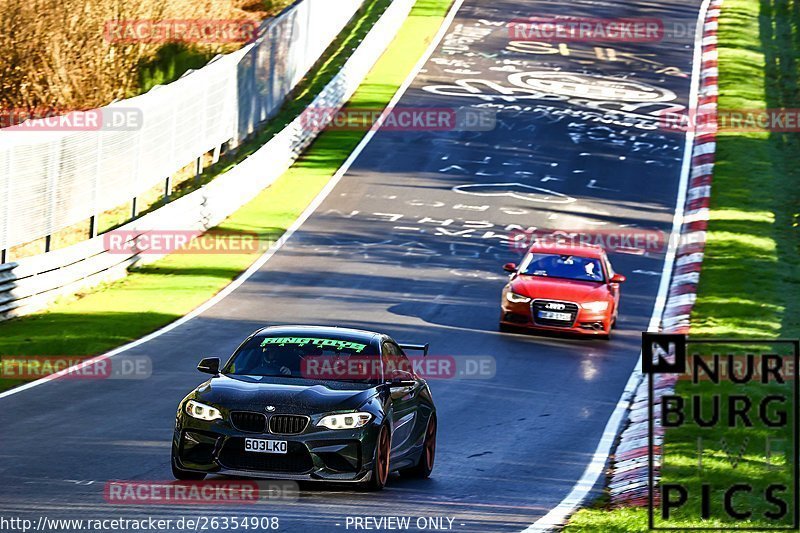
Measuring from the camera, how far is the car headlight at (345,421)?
1202 cm

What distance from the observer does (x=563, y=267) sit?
25.8 metres

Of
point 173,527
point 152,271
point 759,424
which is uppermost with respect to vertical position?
point 173,527

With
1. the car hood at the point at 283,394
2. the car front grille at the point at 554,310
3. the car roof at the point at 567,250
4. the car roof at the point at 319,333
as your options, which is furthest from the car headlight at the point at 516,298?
the car hood at the point at 283,394

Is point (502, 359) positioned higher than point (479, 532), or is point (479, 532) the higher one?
point (479, 532)

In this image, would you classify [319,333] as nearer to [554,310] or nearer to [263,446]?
Result: [263,446]

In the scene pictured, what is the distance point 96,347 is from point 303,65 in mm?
28504

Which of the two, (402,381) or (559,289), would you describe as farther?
(559,289)

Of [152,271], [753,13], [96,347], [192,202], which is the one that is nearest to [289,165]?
[192,202]

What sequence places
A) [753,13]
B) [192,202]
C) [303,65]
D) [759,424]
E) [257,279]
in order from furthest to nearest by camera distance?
[753,13]
[303,65]
[192,202]
[257,279]
[759,424]

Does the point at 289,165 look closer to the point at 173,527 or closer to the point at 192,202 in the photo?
the point at 192,202

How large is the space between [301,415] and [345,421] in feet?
1.30

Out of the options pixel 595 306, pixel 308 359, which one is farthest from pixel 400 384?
pixel 595 306

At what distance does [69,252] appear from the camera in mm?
26016

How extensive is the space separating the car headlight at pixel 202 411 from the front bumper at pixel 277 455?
5cm
